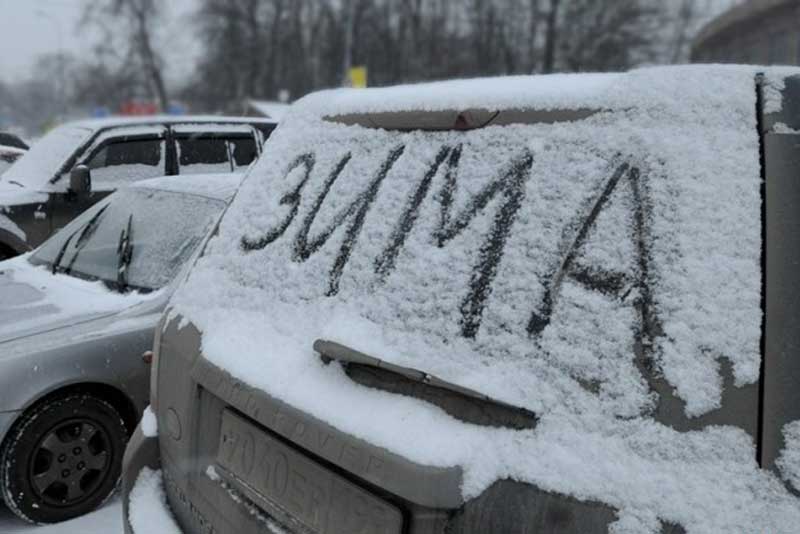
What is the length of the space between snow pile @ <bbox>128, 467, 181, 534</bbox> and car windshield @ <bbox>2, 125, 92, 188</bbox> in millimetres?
5577

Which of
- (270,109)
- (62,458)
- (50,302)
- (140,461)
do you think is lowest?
(62,458)

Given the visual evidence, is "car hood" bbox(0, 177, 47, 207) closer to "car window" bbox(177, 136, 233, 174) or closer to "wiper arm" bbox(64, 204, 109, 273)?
"car window" bbox(177, 136, 233, 174)

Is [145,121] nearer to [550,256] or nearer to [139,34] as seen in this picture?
[550,256]

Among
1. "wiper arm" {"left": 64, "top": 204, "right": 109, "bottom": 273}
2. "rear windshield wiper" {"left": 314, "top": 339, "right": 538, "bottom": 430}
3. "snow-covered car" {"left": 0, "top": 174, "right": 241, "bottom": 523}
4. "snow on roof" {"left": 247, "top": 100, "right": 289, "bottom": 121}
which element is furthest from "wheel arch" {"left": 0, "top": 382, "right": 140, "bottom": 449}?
"snow on roof" {"left": 247, "top": 100, "right": 289, "bottom": 121}

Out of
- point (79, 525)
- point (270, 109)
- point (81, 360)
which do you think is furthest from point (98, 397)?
point (270, 109)

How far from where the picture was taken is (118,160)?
7332mm

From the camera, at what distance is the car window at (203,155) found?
748 centimetres

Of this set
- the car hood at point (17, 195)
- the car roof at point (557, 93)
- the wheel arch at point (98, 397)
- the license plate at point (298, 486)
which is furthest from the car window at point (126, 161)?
the license plate at point (298, 486)

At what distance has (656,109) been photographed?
1.50 metres

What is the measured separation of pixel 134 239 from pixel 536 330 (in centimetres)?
318

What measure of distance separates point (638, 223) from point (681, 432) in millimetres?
409

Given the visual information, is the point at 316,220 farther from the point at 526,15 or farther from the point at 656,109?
the point at 526,15

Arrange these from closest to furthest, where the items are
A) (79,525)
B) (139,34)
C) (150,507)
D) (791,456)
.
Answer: (791,456), (150,507), (79,525), (139,34)

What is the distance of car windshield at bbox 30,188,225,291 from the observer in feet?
12.7
